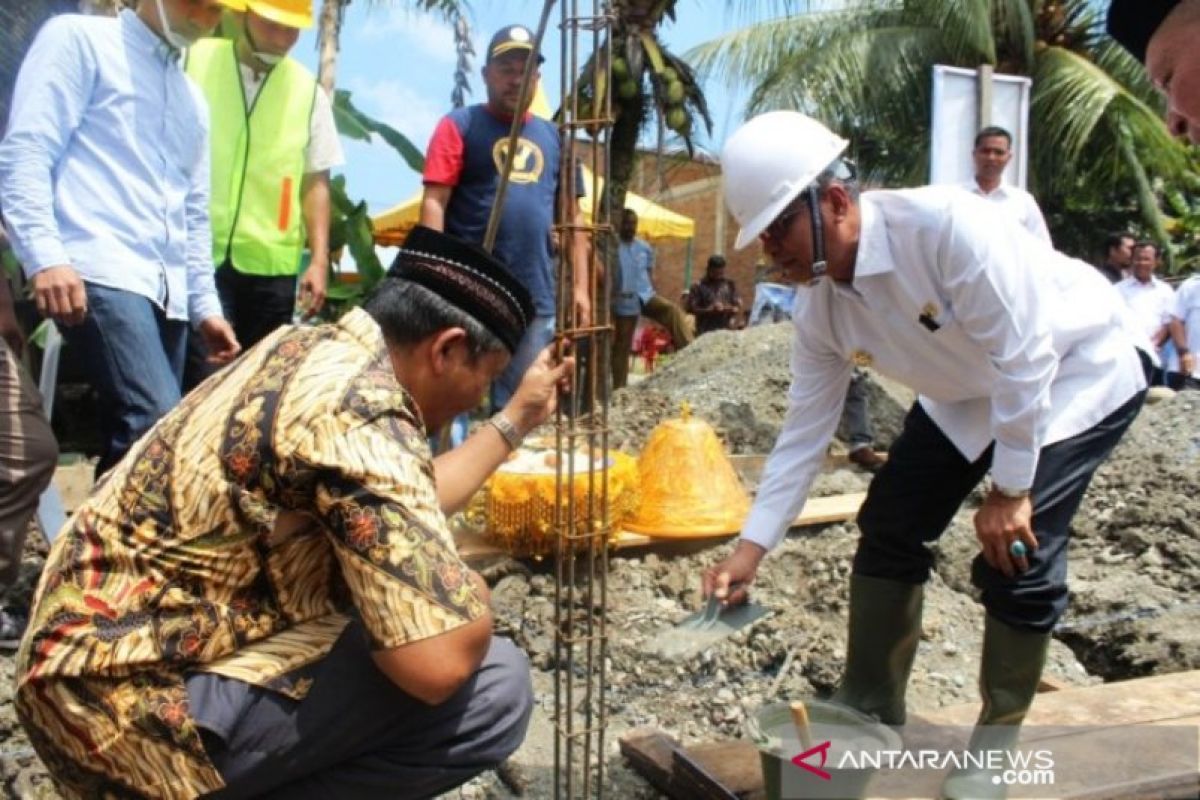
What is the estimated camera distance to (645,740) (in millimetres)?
3107

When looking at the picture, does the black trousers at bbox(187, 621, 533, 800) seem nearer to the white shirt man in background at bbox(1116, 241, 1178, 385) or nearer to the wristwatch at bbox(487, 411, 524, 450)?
the wristwatch at bbox(487, 411, 524, 450)

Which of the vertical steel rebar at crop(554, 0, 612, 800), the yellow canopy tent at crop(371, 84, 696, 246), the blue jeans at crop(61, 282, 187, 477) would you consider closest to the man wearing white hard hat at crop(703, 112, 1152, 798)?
the vertical steel rebar at crop(554, 0, 612, 800)

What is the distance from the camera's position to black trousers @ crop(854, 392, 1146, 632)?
8.82 feet

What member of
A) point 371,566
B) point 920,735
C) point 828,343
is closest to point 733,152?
point 828,343

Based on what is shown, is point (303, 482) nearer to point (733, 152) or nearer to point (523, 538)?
point (733, 152)

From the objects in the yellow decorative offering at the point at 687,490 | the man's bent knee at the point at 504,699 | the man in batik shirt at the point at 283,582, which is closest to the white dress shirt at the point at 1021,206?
the yellow decorative offering at the point at 687,490

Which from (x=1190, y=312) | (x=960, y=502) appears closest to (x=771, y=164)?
(x=960, y=502)

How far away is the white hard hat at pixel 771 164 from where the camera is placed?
2.48m

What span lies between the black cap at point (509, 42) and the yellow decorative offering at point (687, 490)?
182cm

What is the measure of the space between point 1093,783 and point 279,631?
1863 millimetres

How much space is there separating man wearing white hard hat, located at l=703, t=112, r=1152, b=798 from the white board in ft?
11.5

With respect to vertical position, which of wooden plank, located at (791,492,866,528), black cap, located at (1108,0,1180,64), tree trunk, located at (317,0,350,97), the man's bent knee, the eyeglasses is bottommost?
wooden plank, located at (791,492,866,528)

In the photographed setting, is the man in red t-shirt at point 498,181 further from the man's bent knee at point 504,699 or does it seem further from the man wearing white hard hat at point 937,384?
the man's bent knee at point 504,699

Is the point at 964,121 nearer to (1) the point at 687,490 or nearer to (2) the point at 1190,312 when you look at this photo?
(1) the point at 687,490
